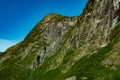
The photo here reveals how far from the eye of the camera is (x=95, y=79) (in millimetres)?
78562

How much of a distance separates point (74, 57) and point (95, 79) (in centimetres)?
3704

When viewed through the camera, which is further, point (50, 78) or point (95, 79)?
point (50, 78)

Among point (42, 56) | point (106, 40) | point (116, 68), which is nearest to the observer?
point (116, 68)

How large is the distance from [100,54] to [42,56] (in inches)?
3338

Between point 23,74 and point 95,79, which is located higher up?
point 23,74

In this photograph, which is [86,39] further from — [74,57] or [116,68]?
[116,68]

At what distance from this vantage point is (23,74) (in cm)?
17875

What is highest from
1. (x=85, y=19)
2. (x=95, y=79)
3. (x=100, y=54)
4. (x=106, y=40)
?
(x=85, y=19)

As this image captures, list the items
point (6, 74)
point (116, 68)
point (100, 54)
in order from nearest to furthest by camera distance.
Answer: point (116, 68) → point (100, 54) → point (6, 74)

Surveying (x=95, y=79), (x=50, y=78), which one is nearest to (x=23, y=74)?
(x=50, y=78)

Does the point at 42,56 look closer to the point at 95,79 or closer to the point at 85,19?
the point at 85,19

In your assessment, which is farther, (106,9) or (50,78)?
(50,78)

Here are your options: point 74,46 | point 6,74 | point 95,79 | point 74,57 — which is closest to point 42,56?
point 6,74

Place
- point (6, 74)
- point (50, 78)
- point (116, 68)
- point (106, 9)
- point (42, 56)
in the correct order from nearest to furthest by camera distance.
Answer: point (116, 68), point (106, 9), point (50, 78), point (42, 56), point (6, 74)
